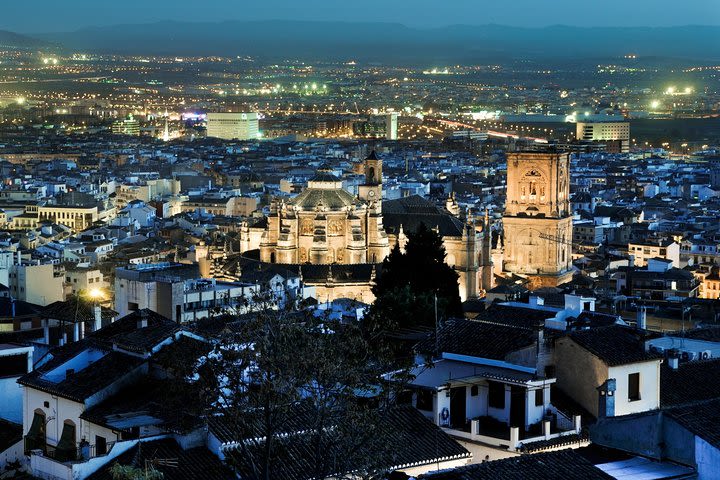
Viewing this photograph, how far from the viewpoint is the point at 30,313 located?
117 ft

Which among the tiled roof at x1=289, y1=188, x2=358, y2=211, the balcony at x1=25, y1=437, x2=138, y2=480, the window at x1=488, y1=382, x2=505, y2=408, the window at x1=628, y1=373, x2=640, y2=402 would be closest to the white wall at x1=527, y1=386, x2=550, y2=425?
the window at x1=488, y1=382, x2=505, y2=408

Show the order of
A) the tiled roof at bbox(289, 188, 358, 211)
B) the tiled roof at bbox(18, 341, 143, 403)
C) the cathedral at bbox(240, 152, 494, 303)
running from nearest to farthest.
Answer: the tiled roof at bbox(18, 341, 143, 403) → the cathedral at bbox(240, 152, 494, 303) → the tiled roof at bbox(289, 188, 358, 211)

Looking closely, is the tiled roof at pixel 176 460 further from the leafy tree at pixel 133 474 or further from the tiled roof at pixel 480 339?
the tiled roof at pixel 480 339

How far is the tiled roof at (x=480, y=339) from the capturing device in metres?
19.9

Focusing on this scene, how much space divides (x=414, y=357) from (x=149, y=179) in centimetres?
9033

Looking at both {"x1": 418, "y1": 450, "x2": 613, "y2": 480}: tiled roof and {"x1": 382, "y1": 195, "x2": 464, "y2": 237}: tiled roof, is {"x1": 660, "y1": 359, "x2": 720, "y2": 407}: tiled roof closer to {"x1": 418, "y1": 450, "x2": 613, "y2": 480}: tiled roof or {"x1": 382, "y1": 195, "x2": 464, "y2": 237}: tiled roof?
{"x1": 418, "y1": 450, "x2": 613, "y2": 480}: tiled roof

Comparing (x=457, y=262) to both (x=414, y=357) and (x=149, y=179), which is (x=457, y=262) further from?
(x=149, y=179)

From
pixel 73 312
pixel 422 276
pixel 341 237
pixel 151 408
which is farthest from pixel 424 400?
pixel 341 237

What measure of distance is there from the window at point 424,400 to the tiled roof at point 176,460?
3.19 metres

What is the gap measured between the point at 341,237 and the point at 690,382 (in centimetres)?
3307

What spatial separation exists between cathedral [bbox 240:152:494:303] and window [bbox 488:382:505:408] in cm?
3130

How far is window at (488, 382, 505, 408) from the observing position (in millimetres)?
19500

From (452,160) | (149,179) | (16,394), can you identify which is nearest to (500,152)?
(452,160)

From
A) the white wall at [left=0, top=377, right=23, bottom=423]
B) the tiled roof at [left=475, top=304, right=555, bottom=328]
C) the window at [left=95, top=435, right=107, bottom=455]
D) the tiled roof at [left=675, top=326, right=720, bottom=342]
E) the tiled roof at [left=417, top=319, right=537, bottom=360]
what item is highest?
the tiled roof at [left=417, top=319, right=537, bottom=360]
